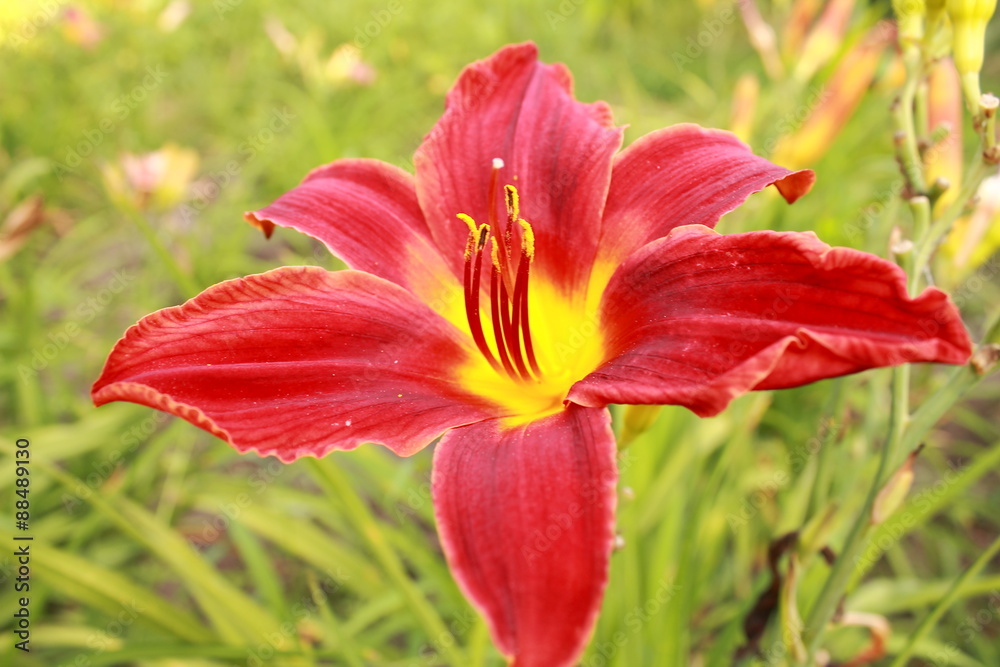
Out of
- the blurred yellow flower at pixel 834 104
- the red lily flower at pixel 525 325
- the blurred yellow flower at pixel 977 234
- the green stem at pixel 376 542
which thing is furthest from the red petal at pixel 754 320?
the blurred yellow flower at pixel 834 104

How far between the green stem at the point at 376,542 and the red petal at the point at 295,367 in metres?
0.28

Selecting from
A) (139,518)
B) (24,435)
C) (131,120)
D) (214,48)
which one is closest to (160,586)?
(24,435)

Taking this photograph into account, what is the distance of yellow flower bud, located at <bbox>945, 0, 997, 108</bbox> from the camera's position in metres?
0.72

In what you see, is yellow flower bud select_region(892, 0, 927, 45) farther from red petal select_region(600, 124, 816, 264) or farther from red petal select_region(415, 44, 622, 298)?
red petal select_region(415, 44, 622, 298)

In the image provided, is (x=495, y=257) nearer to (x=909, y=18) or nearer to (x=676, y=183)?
(x=676, y=183)

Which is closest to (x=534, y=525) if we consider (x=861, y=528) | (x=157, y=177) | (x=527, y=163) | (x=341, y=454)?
(x=861, y=528)

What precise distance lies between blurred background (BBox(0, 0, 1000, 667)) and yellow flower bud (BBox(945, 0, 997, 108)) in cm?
18

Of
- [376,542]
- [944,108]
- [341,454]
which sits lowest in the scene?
[341,454]

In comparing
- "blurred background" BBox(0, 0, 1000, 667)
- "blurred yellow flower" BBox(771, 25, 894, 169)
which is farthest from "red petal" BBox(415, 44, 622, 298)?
"blurred yellow flower" BBox(771, 25, 894, 169)

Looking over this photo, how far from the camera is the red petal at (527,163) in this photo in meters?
0.87

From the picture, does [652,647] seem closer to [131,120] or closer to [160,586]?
[160,586]

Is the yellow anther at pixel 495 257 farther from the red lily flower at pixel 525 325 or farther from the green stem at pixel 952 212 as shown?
the green stem at pixel 952 212

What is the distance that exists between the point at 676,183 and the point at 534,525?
465 millimetres

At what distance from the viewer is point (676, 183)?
0.82 meters
